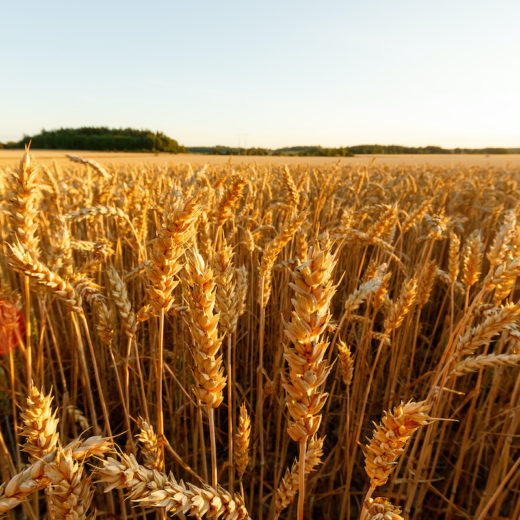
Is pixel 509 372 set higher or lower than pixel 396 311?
lower

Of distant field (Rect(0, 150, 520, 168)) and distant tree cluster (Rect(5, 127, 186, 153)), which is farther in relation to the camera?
distant tree cluster (Rect(5, 127, 186, 153))

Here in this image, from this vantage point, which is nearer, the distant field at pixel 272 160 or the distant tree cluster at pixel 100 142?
Result: the distant field at pixel 272 160

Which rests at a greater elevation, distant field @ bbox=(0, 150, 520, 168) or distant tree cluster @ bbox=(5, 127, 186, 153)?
distant tree cluster @ bbox=(5, 127, 186, 153)

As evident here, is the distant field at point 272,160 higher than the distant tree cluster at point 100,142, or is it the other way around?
the distant tree cluster at point 100,142

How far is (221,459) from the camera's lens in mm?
1919

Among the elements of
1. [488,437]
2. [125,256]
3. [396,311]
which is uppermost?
[396,311]

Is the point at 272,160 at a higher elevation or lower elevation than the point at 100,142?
lower

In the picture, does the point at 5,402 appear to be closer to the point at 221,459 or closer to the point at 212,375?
the point at 221,459

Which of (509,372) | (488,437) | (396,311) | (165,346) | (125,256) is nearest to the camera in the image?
(396,311)

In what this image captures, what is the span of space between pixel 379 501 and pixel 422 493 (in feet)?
3.23

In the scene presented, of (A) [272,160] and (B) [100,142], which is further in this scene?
(B) [100,142]

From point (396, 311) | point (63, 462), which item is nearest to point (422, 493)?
point (396, 311)

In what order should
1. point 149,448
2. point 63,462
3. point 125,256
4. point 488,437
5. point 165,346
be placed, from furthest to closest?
point 125,256 < point 165,346 < point 488,437 < point 149,448 < point 63,462

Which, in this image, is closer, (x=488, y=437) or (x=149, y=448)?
(x=149, y=448)
